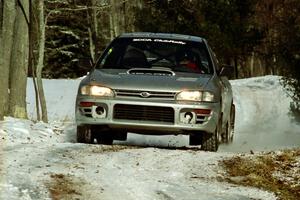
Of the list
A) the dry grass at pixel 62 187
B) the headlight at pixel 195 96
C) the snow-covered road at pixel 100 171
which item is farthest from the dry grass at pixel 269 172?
the dry grass at pixel 62 187

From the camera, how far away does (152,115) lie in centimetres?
948

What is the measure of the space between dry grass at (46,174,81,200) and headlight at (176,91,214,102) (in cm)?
304

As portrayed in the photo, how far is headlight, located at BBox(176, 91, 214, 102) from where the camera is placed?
947 centimetres

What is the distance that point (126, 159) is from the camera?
7.93 metres

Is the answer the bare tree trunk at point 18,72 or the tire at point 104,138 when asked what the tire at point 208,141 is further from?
the bare tree trunk at point 18,72

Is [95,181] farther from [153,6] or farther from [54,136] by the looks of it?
[153,6]

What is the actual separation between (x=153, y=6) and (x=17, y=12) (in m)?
23.7

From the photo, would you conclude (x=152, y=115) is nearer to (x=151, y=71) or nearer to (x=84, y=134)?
(x=151, y=71)

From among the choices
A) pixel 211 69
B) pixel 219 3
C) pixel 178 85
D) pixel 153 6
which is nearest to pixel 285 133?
pixel 211 69

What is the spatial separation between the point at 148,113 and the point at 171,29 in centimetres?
2528

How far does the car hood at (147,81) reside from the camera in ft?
31.1

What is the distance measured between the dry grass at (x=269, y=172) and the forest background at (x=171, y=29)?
3411 mm

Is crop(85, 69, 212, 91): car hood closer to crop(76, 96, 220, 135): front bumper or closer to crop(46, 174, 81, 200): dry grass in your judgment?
crop(76, 96, 220, 135): front bumper

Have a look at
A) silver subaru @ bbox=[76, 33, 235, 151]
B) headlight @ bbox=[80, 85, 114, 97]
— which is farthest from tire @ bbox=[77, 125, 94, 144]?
headlight @ bbox=[80, 85, 114, 97]
